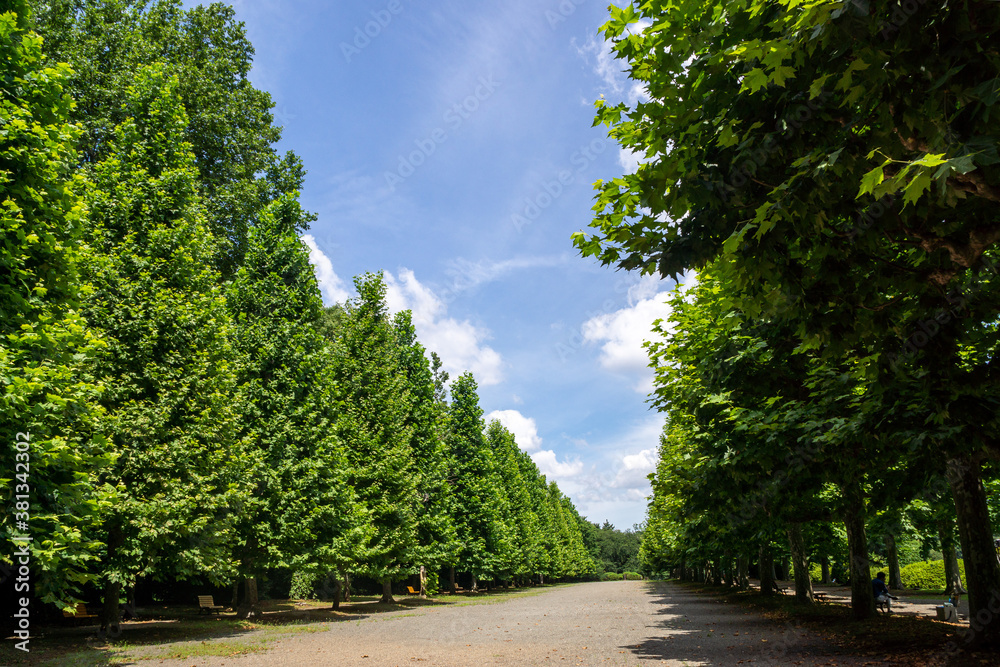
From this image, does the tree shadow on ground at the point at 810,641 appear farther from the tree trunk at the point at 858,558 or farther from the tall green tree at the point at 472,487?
the tall green tree at the point at 472,487

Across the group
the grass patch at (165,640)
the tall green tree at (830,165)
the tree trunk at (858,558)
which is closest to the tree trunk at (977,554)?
the tall green tree at (830,165)

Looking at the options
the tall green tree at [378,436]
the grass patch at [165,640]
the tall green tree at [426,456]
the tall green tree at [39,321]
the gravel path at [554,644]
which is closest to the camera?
the tall green tree at [39,321]

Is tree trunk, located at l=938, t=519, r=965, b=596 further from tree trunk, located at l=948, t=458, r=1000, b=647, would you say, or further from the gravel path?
tree trunk, located at l=948, t=458, r=1000, b=647

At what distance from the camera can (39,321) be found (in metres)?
9.55

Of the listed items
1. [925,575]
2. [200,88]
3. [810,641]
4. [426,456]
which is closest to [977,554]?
[810,641]

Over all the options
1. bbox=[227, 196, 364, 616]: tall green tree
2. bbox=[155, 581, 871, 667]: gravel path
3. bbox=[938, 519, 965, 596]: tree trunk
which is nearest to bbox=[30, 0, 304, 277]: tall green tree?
bbox=[227, 196, 364, 616]: tall green tree

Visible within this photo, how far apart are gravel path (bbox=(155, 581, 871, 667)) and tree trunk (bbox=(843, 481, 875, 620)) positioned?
5.53ft

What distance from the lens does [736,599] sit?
29.1 m

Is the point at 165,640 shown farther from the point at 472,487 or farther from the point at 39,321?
the point at 472,487

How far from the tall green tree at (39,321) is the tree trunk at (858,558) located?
16.7 meters

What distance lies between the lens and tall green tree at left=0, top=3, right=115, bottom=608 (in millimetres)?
8648

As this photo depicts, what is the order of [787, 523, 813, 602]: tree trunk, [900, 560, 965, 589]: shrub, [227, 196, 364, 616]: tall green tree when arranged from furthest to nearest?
[900, 560, 965, 589]: shrub → [787, 523, 813, 602]: tree trunk → [227, 196, 364, 616]: tall green tree

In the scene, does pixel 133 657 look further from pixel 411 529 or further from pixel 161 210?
pixel 411 529

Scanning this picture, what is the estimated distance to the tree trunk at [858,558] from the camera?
14398 millimetres
